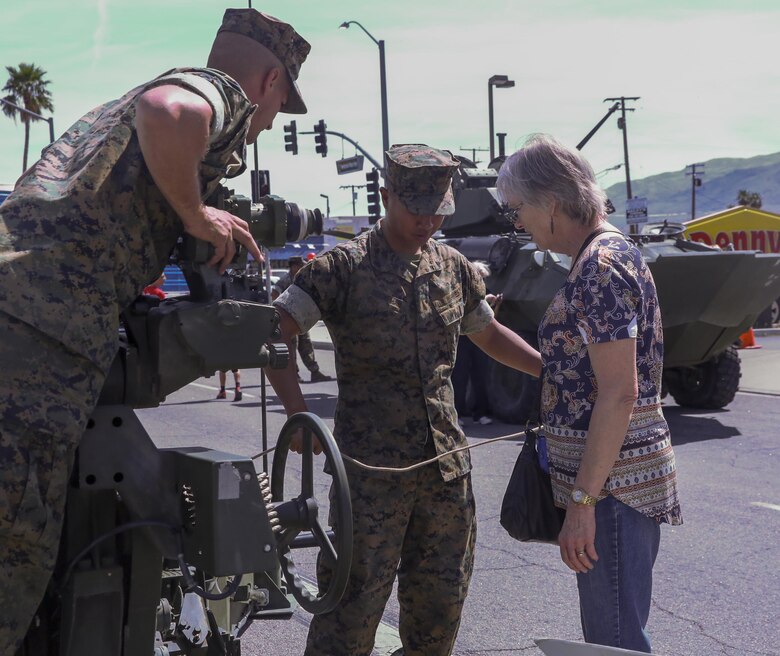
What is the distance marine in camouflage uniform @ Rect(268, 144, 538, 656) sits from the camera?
353cm

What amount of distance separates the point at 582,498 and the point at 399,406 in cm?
89

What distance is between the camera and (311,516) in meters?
2.86

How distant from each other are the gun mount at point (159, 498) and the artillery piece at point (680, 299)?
26.4 ft

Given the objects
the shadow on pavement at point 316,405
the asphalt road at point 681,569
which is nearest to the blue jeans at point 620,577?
the asphalt road at point 681,569

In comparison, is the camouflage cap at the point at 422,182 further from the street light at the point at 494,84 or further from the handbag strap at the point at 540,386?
the street light at the point at 494,84

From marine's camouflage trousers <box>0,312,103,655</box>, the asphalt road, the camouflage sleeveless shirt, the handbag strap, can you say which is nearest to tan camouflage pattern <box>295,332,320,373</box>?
the asphalt road

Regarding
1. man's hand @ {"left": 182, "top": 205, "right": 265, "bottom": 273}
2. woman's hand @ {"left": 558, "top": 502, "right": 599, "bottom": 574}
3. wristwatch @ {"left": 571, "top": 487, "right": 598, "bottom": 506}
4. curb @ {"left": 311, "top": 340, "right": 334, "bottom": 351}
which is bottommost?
curb @ {"left": 311, "top": 340, "right": 334, "bottom": 351}

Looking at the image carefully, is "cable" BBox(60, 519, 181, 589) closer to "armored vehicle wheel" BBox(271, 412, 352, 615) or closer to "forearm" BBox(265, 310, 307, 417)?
"armored vehicle wheel" BBox(271, 412, 352, 615)

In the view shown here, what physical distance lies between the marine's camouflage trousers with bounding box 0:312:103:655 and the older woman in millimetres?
1240

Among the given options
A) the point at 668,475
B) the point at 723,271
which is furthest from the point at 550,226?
the point at 723,271

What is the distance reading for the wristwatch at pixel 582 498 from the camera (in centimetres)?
292

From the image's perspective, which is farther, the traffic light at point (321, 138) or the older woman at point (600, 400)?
the traffic light at point (321, 138)

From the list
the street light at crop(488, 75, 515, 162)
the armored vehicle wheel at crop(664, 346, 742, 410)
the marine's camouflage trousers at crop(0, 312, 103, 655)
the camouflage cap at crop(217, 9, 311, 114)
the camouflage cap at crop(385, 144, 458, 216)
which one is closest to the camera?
the marine's camouflage trousers at crop(0, 312, 103, 655)

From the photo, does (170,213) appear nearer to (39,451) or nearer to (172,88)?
(172,88)
